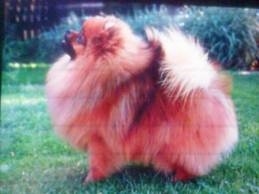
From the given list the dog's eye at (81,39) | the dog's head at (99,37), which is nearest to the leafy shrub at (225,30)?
the dog's head at (99,37)

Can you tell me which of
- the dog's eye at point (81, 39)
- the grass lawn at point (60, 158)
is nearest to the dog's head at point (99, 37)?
the dog's eye at point (81, 39)

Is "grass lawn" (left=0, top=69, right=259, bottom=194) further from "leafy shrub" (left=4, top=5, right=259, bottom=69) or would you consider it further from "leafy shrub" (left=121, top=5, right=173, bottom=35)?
"leafy shrub" (left=121, top=5, right=173, bottom=35)

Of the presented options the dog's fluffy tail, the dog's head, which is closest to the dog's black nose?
the dog's head

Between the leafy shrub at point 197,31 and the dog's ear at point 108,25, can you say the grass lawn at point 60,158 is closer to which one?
the leafy shrub at point 197,31

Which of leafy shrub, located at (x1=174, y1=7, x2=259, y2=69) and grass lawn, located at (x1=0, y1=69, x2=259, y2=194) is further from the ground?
leafy shrub, located at (x1=174, y1=7, x2=259, y2=69)

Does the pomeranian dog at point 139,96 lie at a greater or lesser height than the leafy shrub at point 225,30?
lesser

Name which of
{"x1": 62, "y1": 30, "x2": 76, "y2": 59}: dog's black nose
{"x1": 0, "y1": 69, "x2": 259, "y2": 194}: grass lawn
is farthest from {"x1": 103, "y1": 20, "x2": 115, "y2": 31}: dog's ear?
{"x1": 0, "y1": 69, "x2": 259, "y2": 194}: grass lawn

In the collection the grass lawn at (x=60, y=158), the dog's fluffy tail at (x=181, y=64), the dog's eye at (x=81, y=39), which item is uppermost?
the dog's eye at (x=81, y=39)

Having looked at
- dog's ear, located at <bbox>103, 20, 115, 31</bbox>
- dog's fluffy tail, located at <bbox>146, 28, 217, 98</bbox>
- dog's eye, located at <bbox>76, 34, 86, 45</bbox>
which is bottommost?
dog's fluffy tail, located at <bbox>146, 28, 217, 98</bbox>

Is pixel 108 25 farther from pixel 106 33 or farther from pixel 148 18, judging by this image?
pixel 148 18
